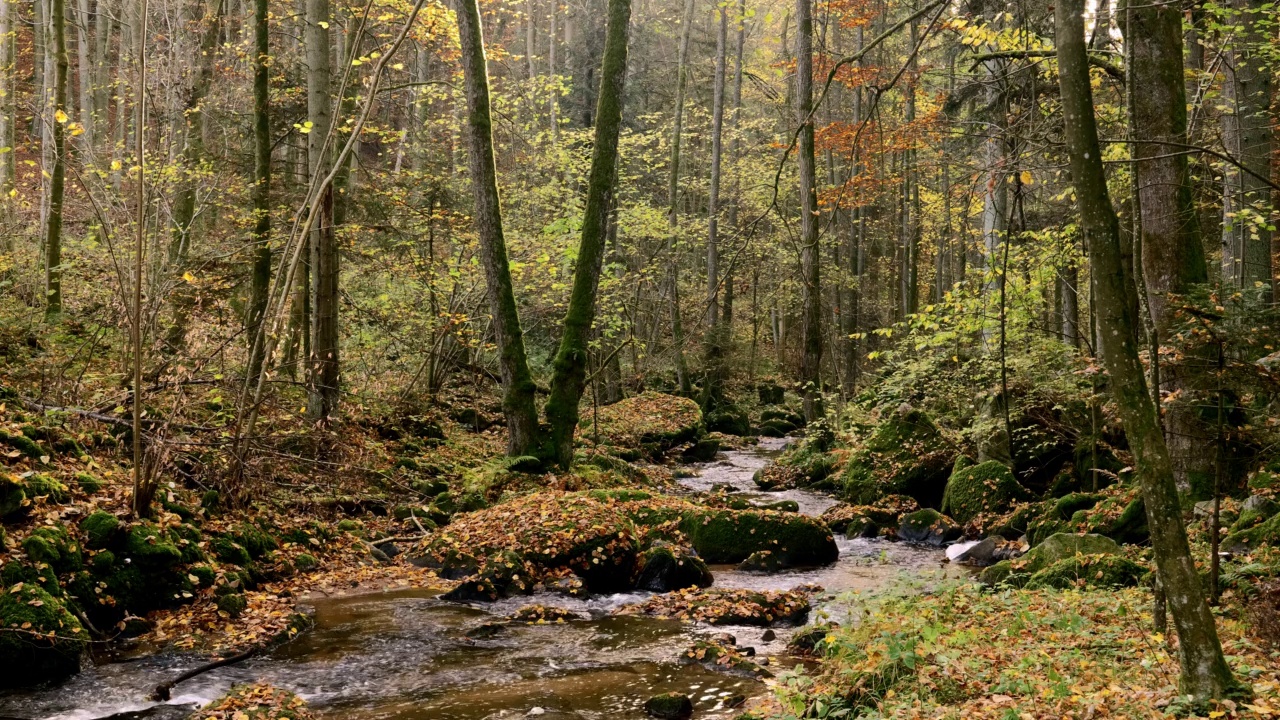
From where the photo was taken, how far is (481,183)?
12695 mm

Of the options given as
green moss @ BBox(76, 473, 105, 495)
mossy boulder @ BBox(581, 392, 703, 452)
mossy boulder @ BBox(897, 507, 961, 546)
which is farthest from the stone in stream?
mossy boulder @ BBox(581, 392, 703, 452)

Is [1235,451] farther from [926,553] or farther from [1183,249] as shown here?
[926,553]

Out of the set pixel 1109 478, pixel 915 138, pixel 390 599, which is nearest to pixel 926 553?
pixel 1109 478

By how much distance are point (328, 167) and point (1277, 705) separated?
14.0 meters

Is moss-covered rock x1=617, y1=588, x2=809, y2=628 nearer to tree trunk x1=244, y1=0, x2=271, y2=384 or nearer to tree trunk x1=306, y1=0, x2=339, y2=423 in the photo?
tree trunk x1=306, y1=0, x2=339, y2=423

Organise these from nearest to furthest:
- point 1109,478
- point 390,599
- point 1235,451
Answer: point 1235,451
point 390,599
point 1109,478

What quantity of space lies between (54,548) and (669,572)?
18.9ft

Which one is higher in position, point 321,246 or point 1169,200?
point 321,246

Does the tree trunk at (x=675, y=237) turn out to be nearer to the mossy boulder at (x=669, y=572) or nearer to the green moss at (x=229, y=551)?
the mossy boulder at (x=669, y=572)

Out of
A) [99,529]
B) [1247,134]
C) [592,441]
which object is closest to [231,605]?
[99,529]

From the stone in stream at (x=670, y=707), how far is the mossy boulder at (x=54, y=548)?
15.2 feet

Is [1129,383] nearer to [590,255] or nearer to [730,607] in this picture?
[730,607]

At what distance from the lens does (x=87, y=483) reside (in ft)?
25.1

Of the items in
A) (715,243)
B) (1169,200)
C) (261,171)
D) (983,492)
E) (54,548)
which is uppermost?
(715,243)
